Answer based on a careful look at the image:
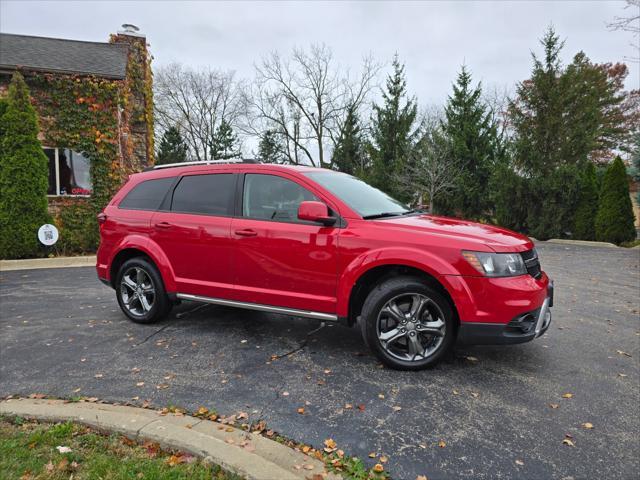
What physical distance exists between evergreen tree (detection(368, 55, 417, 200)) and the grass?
21677 mm

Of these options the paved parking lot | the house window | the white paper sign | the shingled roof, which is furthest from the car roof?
the shingled roof

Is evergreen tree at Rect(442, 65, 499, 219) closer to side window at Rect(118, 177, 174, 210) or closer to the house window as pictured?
the house window

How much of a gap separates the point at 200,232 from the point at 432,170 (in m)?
17.4

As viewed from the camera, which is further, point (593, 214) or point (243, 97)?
point (243, 97)

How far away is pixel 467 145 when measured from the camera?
20.8 metres

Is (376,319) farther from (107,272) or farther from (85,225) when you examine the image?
(85,225)

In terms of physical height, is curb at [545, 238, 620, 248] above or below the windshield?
below

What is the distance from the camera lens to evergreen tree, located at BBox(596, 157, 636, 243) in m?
13.6

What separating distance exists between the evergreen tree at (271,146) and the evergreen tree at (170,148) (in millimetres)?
7346

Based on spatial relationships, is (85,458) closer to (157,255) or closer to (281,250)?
(281,250)

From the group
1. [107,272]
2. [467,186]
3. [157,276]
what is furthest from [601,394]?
[467,186]

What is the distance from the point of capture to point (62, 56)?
12727 millimetres

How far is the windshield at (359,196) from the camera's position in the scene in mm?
A: 4121

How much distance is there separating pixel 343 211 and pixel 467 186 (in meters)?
17.8
